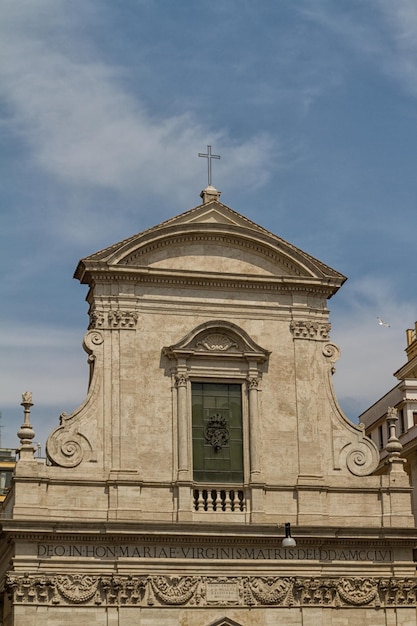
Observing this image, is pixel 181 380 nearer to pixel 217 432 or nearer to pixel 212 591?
pixel 217 432

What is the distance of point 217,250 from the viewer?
3119 cm

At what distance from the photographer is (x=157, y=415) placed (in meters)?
29.4

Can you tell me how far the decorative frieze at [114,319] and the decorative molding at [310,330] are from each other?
389cm

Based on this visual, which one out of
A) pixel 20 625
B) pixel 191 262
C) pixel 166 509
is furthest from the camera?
pixel 191 262

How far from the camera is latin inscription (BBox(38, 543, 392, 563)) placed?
27.9 m

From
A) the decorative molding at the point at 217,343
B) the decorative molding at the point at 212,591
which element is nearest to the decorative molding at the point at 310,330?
the decorative molding at the point at 217,343

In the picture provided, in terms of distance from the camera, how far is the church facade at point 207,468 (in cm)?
2788

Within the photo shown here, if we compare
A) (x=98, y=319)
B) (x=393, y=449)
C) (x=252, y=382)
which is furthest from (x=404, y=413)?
(x=98, y=319)

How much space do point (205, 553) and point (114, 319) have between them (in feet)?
18.9

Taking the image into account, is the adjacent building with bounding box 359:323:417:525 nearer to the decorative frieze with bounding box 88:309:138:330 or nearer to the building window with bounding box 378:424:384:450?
the building window with bounding box 378:424:384:450

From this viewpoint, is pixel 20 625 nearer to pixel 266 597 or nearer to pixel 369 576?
A: pixel 266 597

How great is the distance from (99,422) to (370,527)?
661 cm

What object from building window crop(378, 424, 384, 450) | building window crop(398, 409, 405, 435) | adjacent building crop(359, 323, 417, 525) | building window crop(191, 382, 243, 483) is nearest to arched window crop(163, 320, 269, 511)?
building window crop(191, 382, 243, 483)

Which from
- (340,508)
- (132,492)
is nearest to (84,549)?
(132,492)
